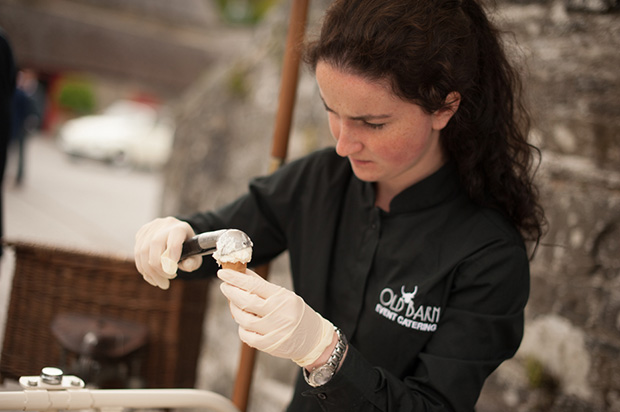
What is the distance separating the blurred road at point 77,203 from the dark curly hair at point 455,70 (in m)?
1.87

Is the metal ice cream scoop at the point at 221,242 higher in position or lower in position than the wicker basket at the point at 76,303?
higher

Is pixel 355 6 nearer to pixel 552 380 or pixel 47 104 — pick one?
pixel 552 380

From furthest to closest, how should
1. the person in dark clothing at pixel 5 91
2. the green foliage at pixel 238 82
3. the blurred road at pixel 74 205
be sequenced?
the blurred road at pixel 74 205
the green foliage at pixel 238 82
the person in dark clothing at pixel 5 91

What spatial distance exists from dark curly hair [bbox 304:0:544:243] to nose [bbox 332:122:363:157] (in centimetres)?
13

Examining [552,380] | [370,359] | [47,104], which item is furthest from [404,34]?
[47,104]

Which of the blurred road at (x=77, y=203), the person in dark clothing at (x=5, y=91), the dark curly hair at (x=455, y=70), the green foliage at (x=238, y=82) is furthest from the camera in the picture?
the blurred road at (x=77, y=203)

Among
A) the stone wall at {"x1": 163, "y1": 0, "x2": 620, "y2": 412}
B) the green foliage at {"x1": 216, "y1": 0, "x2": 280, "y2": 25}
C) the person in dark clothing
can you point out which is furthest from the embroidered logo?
the green foliage at {"x1": 216, "y1": 0, "x2": 280, "y2": 25}

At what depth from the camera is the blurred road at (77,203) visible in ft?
17.9

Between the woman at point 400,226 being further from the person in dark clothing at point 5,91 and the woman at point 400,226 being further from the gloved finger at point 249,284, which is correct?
the person in dark clothing at point 5,91

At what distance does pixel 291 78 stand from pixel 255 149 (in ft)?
4.53

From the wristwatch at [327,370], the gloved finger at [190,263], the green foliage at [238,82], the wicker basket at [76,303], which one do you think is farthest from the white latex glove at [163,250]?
the green foliage at [238,82]

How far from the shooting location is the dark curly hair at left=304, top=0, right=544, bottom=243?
1.26m

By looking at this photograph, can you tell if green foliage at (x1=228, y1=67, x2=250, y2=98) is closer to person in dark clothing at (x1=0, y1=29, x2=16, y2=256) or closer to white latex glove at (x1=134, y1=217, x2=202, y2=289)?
person in dark clothing at (x1=0, y1=29, x2=16, y2=256)

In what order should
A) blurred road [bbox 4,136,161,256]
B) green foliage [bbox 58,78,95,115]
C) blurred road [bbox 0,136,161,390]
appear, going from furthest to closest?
1. green foliage [bbox 58,78,95,115]
2. blurred road [bbox 4,136,161,256]
3. blurred road [bbox 0,136,161,390]
